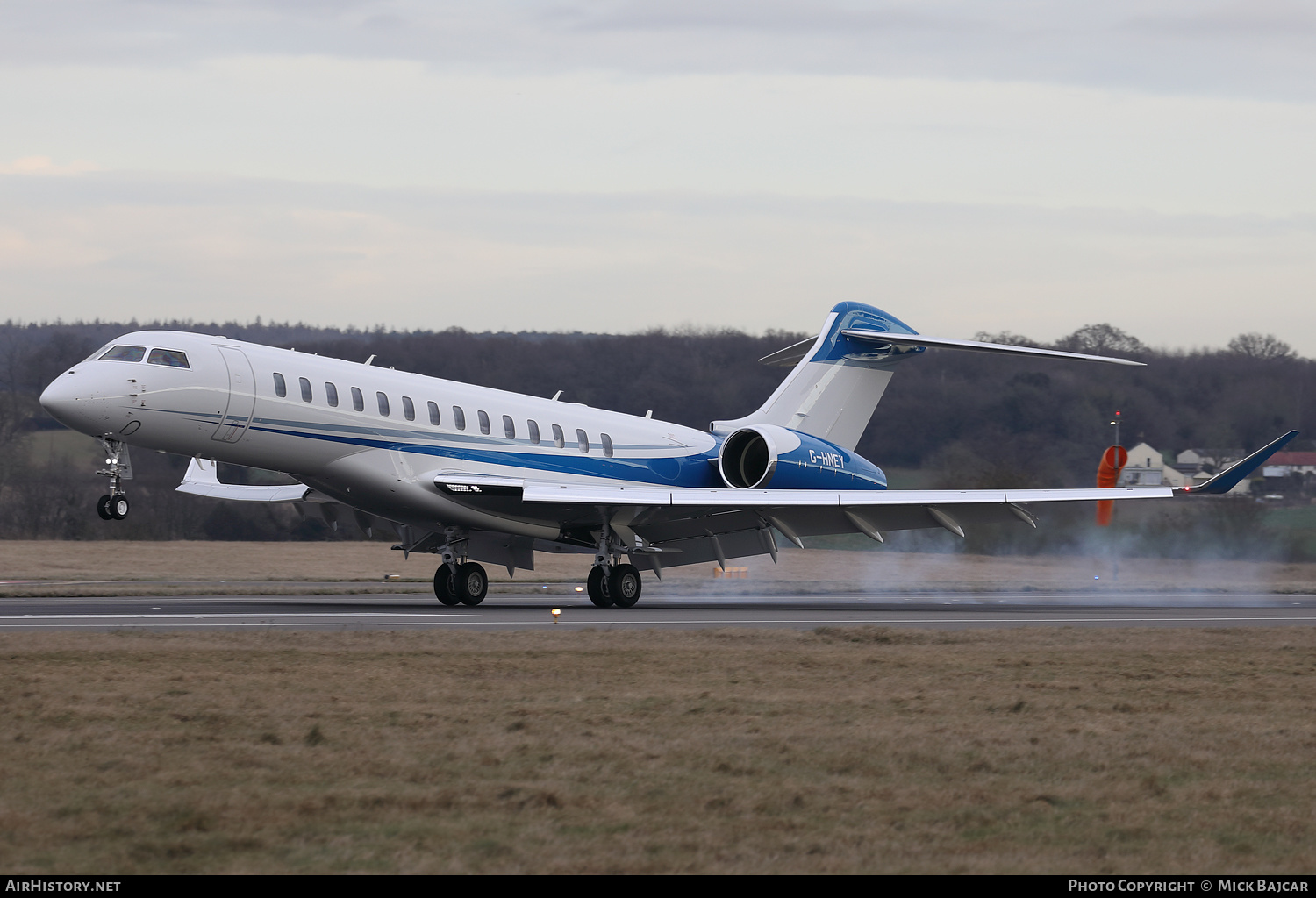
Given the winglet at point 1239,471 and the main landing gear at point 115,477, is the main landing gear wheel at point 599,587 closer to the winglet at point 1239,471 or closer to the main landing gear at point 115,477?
the main landing gear at point 115,477

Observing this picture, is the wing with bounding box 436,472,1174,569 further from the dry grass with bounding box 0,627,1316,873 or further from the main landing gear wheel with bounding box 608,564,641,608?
the dry grass with bounding box 0,627,1316,873

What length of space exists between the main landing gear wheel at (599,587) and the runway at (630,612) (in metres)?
0.38

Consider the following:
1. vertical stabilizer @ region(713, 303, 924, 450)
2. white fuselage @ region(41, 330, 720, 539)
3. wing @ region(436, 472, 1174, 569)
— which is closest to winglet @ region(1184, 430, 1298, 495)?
wing @ region(436, 472, 1174, 569)

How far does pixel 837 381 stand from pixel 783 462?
3648mm

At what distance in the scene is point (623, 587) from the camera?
2542 centimetres

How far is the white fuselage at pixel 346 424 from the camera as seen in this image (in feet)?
68.3

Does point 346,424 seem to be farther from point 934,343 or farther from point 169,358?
point 934,343

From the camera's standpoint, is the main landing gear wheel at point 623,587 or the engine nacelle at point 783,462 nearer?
the main landing gear wheel at point 623,587

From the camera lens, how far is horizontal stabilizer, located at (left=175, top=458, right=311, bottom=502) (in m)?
27.4

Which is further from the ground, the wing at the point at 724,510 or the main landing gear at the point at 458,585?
→ the wing at the point at 724,510

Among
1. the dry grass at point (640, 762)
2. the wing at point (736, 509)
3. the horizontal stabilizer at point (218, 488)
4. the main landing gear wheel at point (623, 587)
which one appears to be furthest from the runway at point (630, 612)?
the dry grass at point (640, 762)

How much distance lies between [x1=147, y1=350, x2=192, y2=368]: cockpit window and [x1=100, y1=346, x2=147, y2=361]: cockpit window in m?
0.13

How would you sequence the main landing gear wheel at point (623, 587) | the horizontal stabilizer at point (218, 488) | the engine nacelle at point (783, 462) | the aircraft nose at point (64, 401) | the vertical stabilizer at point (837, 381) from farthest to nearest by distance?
1. the vertical stabilizer at point (837, 381)
2. the engine nacelle at point (783, 462)
3. the horizontal stabilizer at point (218, 488)
4. the main landing gear wheel at point (623, 587)
5. the aircraft nose at point (64, 401)

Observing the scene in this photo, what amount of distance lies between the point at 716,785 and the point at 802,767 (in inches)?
33.8
